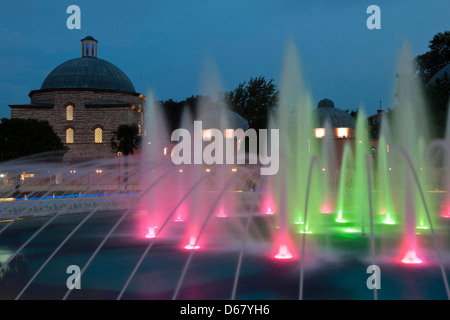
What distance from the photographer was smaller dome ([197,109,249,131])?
157 feet

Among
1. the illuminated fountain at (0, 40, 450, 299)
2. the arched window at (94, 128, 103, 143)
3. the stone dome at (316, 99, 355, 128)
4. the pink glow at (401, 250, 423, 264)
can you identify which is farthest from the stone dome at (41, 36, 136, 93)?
the pink glow at (401, 250, 423, 264)

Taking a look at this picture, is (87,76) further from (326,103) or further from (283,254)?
(283,254)

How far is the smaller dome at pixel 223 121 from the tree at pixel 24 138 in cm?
1836

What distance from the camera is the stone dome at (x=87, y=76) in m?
51.3

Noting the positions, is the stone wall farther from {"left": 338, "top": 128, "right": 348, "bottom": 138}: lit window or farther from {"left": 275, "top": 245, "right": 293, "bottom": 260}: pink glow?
{"left": 275, "top": 245, "right": 293, "bottom": 260}: pink glow

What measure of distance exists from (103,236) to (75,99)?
40.3 meters

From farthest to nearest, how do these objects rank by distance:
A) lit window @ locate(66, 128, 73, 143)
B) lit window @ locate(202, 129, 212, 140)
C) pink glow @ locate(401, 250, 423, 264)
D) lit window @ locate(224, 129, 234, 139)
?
1. lit window @ locate(66, 128, 73, 143)
2. lit window @ locate(202, 129, 212, 140)
3. lit window @ locate(224, 129, 234, 139)
4. pink glow @ locate(401, 250, 423, 264)

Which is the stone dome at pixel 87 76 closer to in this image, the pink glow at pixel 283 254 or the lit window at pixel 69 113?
the lit window at pixel 69 113

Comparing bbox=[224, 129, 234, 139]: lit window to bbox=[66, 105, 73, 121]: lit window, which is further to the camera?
bbox=[66, 105, 73, 121]: lit window

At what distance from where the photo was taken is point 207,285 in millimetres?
7379

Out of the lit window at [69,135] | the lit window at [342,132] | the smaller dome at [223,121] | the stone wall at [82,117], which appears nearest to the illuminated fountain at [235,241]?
the smaller dome at [223,121]

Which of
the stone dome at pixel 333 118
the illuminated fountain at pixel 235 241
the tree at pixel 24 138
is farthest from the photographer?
the stone dome at pixel 333 118

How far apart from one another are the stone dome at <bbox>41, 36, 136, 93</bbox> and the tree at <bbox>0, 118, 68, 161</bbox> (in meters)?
15.8
